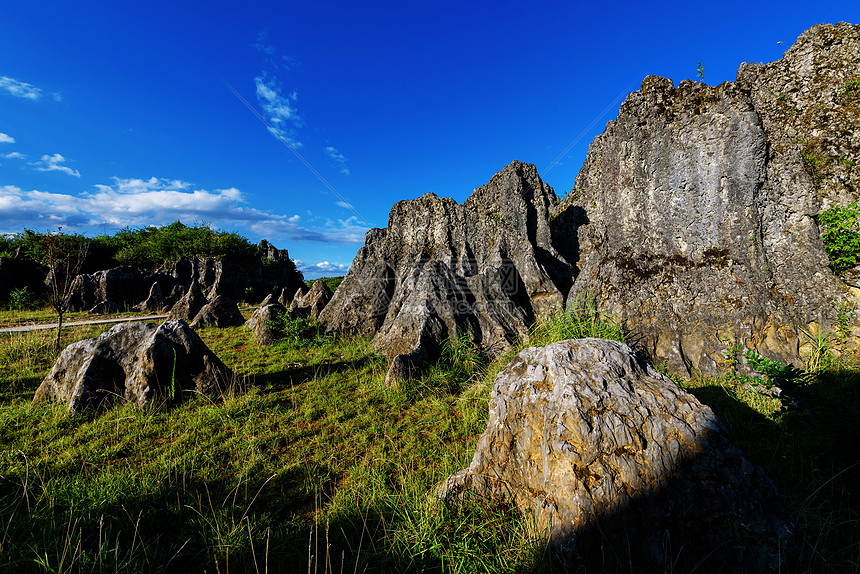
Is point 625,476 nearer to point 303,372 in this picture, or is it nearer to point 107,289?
point 303,372

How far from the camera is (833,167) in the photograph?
6.73m

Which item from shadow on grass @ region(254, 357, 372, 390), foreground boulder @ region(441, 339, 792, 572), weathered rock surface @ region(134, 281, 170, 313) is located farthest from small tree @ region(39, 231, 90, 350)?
foreground boulder @ region(441, 339, 792, 572)

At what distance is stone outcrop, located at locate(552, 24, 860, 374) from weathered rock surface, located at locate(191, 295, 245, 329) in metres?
13.7

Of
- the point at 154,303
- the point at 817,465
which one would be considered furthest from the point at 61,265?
the point at 817,465

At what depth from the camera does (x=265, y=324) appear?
34.5 ft

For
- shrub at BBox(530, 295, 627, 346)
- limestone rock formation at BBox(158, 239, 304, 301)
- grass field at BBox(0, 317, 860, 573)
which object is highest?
limestone rock formation at BBox(158, 239, 304, 301)

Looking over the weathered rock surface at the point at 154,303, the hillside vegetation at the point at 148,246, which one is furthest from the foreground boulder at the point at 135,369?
the hillside vegetation at the point at 148,246

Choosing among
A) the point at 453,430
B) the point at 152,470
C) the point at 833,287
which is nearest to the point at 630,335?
the point at 833,287

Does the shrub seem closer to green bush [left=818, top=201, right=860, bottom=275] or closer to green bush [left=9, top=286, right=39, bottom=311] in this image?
green bush [left=818, top=201, right=860, bottom=275]

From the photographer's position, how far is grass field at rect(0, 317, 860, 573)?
2.54 metres

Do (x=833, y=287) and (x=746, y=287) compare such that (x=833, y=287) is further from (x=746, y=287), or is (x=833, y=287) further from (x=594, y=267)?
(x=594, y=267)

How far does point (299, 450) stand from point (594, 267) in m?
7.83

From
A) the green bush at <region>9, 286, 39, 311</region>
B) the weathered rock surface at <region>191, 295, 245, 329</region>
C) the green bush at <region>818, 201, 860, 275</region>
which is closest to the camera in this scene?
the green bush at <region>818, 201, 860, 275</region>

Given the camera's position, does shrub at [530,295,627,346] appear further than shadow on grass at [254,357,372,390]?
Yes
